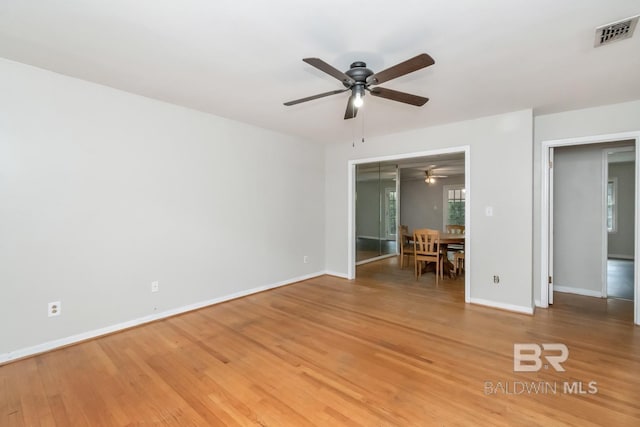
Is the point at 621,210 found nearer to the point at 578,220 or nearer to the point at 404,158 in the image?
the point at 578,220

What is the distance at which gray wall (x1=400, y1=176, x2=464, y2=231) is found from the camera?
382 inches

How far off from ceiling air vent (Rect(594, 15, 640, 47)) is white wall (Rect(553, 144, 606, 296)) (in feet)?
9.05

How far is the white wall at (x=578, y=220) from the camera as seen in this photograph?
423cm

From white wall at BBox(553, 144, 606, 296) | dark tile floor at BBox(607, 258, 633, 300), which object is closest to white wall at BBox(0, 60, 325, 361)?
white wall at BBox(553, 144, 606, 296)

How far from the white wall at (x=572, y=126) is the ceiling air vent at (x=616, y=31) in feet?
6.00

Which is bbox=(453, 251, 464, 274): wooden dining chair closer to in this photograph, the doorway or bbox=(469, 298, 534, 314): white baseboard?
bbox=(469, 298, 534, 314): white baseboard

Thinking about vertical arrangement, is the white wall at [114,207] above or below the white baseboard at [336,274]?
above

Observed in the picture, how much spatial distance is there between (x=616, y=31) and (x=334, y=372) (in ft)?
10.0

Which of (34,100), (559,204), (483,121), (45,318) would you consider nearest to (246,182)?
(34,100)

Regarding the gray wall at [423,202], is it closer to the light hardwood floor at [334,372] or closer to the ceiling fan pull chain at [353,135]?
the ceiling fan pull chain at [353,135]

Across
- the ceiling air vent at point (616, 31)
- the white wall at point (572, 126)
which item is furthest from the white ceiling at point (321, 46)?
the white wall at point (572, 126)

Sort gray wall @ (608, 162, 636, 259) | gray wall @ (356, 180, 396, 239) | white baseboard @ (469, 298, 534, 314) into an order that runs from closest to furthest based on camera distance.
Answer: white baseboard @ (469, 298, 534, 314)
gray wall @ (356, 180, 396, 239)
gray wall @ (608, 162, 636, 259)

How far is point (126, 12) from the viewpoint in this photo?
1812mm

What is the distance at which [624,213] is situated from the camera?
7480 millimetres
